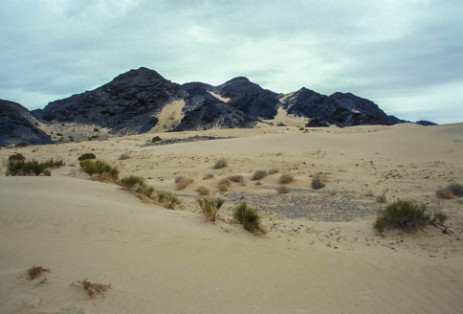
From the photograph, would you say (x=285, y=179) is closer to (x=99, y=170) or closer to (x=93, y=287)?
(x=99, y=170)

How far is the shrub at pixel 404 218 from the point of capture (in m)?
8.76

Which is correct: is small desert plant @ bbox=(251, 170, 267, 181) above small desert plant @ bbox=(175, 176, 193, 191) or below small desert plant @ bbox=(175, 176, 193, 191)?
above

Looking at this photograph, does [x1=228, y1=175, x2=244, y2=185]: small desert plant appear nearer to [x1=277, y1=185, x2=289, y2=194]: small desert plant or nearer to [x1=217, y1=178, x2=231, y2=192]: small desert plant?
[x1=217, y1=178, x2=231, y2=192]: small desert plant

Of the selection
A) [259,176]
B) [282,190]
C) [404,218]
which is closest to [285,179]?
[259,176]

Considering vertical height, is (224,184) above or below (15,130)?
below

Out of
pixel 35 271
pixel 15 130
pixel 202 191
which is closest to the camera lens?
pixel 35 271

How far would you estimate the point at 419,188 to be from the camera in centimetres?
1503

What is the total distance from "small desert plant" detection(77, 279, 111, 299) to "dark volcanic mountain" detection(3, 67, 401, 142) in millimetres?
50840

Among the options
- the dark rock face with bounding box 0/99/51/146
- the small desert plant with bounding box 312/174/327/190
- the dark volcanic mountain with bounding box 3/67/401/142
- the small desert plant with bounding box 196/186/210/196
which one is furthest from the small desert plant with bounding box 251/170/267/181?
the dark volcanic mountain with bounding box 3/67/401/142

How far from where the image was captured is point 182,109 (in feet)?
222

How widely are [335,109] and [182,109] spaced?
3062cm

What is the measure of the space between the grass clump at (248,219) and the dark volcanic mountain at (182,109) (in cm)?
4713

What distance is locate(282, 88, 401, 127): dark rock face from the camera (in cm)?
7219

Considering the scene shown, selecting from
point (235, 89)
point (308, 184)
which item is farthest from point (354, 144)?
point (235, 89)
